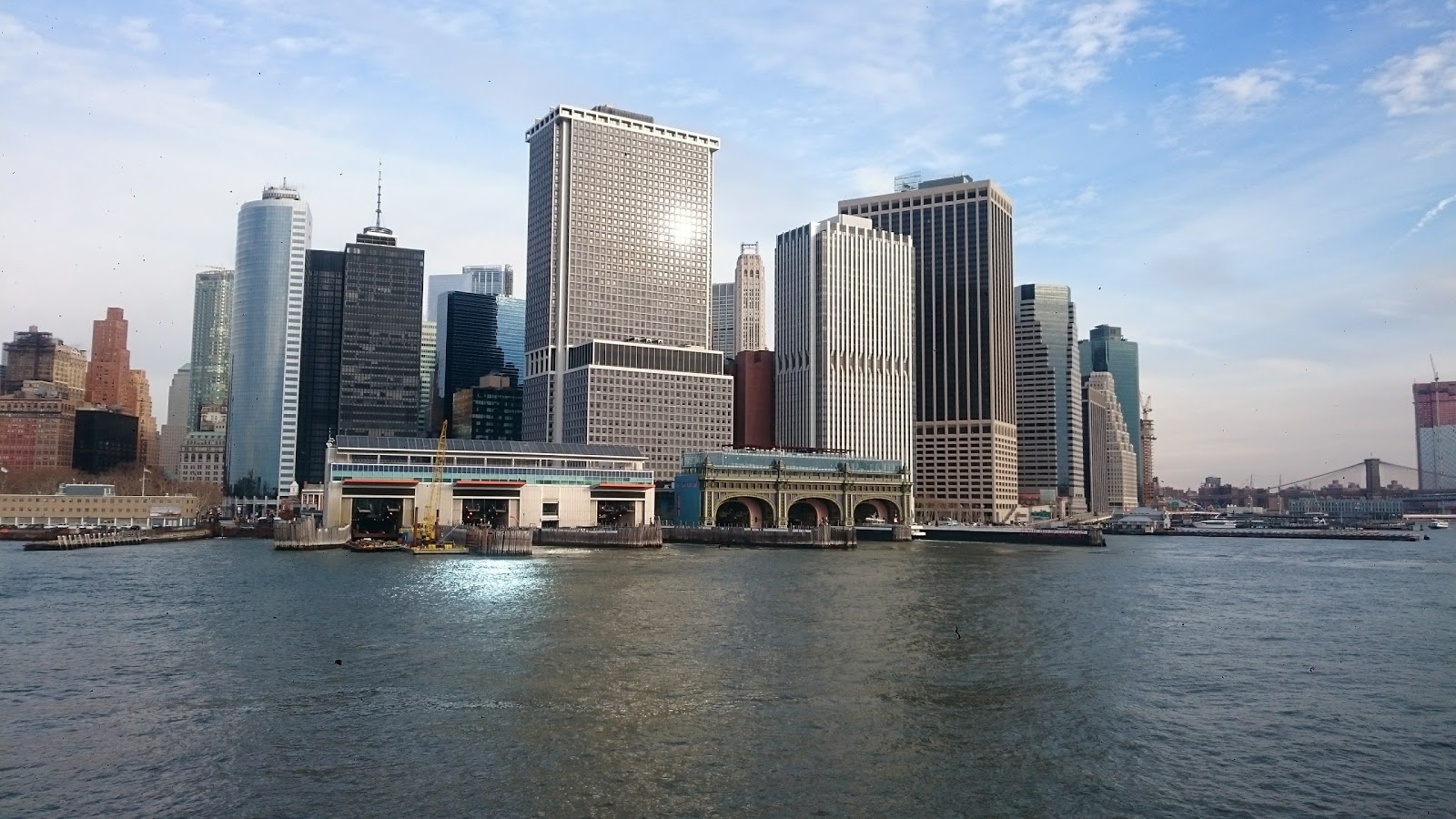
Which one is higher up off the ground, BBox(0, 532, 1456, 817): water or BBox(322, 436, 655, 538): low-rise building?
BBox(322, 436, 655, 538): low-rise building

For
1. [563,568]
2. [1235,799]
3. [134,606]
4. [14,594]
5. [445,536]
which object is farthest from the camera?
[445,536]

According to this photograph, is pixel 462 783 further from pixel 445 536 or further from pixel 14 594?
pixel 445 536

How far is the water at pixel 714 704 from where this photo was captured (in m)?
37.5

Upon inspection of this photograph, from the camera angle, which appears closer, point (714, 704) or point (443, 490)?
point (714, 704)

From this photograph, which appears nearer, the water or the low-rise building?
the water

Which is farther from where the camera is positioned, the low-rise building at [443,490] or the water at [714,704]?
the low-rise building at [443,490]

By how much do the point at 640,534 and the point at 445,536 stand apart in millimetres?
32493

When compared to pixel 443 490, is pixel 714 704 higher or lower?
lower

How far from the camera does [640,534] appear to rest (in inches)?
7028

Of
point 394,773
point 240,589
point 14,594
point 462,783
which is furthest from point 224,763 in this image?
point 14,594

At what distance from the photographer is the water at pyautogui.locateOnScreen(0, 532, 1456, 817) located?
37531 mm

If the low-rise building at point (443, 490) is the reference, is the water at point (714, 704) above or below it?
below

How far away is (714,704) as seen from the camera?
4997 centimetres

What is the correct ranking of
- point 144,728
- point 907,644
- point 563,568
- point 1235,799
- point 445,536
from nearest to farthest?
point 1235,799
point 144,728
point 907,644
point 563,568
point 445,536
